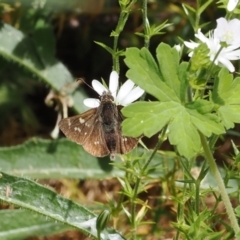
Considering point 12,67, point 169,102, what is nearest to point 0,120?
point 12,67

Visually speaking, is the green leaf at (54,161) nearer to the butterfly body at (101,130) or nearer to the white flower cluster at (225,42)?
the butterfly body at (101,130)

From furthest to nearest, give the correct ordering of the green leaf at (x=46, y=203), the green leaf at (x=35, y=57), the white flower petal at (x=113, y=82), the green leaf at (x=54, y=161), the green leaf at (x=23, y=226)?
the green leaf at (x=35, y=57)
the green leaf at (x=54, y=161)
the green leaf at (x=23, y=226)
the green leaf at (x=46, y=203)
the white flower petal at (x=113, y=82)

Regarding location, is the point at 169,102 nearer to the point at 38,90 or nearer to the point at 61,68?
the point at 61,68

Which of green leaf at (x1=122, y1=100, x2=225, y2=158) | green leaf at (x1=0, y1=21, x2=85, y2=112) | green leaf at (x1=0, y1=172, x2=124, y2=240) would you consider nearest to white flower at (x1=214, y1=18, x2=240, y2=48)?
green leaf at (x1=122, y1=100, x2=225, y2=158)

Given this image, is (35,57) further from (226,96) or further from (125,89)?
(226,96)

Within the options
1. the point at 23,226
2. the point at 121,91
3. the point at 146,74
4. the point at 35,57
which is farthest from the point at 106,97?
the point at 35,57

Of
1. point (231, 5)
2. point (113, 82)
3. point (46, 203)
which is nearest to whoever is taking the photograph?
point (231, 5)

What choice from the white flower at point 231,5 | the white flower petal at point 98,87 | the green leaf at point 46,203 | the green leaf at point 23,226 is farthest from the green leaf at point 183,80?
the green leaf at point 23,226
